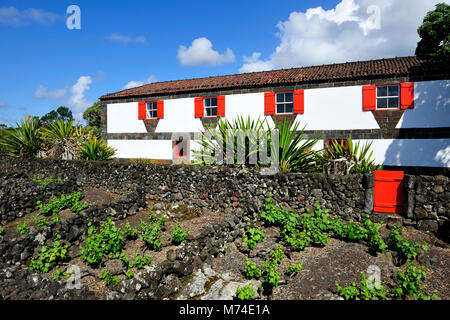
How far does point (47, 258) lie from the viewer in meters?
5.33

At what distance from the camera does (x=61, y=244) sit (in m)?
5.92

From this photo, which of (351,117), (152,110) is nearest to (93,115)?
(152,110)

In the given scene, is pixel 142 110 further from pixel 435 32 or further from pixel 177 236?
pixel 435 32

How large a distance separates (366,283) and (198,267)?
113 inches

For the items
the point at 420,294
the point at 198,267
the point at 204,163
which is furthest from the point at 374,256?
the point at 204,163

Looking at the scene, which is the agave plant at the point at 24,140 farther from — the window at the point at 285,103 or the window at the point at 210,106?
the window at the point at 285,103

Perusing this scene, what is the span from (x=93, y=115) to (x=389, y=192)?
102 feet

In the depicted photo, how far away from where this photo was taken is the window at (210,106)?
55.2 ft

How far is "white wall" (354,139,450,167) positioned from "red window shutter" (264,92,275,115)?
15.7 feet

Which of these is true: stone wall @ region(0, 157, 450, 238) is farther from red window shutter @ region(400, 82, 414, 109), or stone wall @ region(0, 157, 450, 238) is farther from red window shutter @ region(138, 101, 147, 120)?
red window shutter @ region(138, 101, 147, 120)

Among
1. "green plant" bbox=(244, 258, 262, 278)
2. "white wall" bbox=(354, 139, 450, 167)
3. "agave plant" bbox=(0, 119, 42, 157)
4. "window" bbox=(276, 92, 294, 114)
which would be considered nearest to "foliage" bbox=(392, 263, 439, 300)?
"green plant" bbox=(244, 258, 262, 278)

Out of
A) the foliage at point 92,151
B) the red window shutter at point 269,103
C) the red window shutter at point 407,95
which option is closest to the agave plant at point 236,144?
the red window shutter at point 269,103

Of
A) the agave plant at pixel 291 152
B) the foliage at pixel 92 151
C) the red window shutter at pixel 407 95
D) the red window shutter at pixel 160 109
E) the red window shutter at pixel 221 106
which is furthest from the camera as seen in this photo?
the red window shutter at pixel 160 109

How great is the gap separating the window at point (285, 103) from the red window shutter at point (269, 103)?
0.30m
